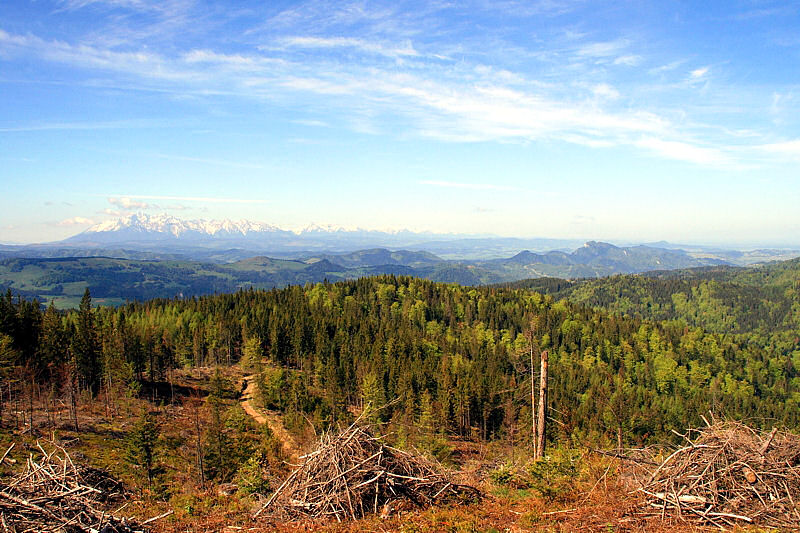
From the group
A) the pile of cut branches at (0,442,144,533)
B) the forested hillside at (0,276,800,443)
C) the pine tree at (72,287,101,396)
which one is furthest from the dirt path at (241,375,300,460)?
the pile of cut branches at (0,442,144,533)

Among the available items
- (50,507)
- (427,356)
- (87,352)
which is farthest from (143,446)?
(427,356)

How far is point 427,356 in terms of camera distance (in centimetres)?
9850

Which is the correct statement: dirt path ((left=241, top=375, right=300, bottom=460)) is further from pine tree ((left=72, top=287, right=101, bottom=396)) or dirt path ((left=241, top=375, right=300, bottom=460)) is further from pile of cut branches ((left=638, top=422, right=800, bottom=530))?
pile of cut branches ((left=638, top=422, right=800, bottom=530))

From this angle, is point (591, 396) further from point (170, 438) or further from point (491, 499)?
point (491, 499)

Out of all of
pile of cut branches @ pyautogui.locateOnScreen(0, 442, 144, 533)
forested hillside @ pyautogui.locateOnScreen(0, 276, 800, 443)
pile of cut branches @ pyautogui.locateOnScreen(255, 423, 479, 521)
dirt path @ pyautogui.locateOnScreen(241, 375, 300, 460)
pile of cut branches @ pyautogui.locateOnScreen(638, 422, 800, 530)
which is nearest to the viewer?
pile of cut branches @ pyautogui.locateOnScreen(0, 442, 144, 533)

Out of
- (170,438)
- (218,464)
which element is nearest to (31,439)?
(170,438)

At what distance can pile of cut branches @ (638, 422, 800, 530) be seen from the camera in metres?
12.0

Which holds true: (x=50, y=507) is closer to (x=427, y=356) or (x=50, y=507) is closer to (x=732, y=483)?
(x=732, y=483)

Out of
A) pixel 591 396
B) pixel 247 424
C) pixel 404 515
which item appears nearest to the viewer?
pixel 404 515

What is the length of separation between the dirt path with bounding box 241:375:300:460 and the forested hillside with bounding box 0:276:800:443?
2257mm

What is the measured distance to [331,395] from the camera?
65.0 meters

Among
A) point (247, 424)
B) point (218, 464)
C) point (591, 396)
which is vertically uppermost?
point (218, 464)

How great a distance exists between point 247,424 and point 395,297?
99612 mm

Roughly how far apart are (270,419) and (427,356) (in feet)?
147
